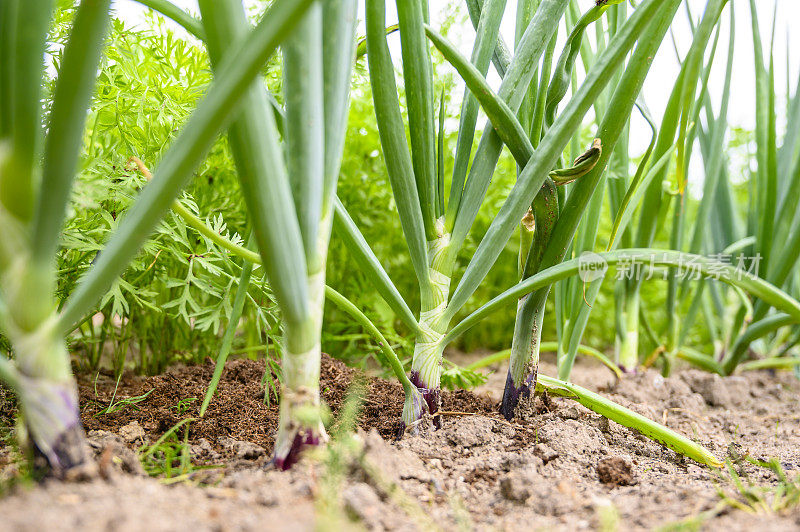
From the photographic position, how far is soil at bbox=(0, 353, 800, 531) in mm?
369

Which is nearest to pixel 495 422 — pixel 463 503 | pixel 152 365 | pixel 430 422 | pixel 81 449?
pixel 430 422

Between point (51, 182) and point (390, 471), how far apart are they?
0.33 metres

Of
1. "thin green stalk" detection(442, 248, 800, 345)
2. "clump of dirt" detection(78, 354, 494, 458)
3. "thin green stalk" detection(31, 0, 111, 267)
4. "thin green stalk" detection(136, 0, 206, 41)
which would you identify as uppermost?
"thin green stalk" detection(136, 0, 206, 41)

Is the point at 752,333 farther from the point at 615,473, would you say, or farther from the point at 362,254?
the point at 362,254

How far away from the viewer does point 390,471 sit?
48 cm

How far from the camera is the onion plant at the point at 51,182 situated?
1.20 feet

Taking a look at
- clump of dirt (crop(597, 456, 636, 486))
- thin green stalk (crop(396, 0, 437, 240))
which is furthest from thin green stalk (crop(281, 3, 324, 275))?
clump of dirt (crop(597, 456, 636, 486))

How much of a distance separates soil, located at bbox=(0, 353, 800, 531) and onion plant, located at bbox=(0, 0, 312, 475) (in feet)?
0.19

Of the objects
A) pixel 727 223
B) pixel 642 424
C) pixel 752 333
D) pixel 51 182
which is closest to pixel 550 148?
pixel 642 424

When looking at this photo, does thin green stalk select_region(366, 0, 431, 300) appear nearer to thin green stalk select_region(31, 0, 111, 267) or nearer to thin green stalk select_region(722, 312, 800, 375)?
thin green stalk select_region(31, 0, 111, 267)

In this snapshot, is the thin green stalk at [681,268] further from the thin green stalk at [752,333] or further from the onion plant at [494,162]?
the thin green stalk at [752,333]

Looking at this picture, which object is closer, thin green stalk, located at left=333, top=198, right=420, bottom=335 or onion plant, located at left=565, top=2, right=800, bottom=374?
thin green stalk, located at left=333, top=198, right=420, bottom=335

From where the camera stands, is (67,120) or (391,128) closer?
(67,120)

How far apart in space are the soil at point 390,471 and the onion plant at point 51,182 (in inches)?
2.3
